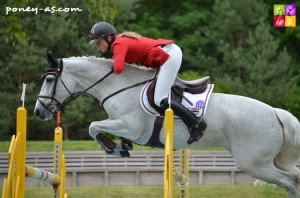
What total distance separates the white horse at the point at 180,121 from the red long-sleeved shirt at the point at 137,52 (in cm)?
20

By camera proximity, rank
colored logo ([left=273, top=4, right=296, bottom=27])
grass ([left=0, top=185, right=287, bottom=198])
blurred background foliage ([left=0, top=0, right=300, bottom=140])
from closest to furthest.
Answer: grass ([left=0, top=185, right=287, bottom=198]) → blurred background foliage ([left=0, top=0, right=300, bottom=140]) → colored logo ([left=273, top=4, right=296, bottom=27])

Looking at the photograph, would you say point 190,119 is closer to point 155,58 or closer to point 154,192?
point 155,58

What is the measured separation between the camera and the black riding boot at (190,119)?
23.6ft

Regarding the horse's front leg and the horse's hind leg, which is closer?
the horse's front leg

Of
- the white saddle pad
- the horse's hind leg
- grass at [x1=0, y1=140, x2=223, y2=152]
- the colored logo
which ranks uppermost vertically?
the colored logo

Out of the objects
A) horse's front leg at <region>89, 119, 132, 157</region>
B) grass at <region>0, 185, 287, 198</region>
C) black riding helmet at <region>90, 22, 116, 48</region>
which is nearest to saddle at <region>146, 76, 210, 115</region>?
horse's front leg at <region>89, 119, 132, 157</region>

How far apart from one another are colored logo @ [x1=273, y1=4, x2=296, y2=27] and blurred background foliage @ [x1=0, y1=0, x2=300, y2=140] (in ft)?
1.48

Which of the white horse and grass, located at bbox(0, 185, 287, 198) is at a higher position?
the white horse

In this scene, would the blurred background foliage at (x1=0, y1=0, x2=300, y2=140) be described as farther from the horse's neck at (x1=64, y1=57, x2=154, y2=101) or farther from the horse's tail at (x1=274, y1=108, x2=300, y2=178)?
the horse's tail at (x1=274, y1=108, x2=300, y2=178)

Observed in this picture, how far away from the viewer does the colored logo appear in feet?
90.1

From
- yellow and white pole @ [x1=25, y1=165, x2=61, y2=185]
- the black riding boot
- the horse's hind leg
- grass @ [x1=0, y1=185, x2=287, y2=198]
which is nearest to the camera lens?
yellow and white pole @ [x1=25, y1=165, x2=61, y2=185]

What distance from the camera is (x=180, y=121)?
7344mm

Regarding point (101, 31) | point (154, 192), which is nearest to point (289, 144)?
point (101, 31)

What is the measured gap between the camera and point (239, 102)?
755 cm
